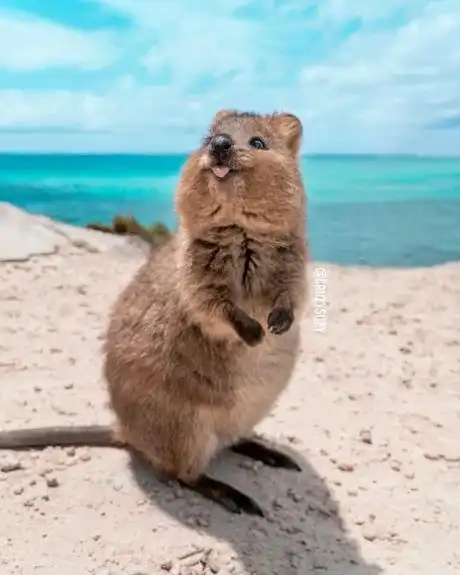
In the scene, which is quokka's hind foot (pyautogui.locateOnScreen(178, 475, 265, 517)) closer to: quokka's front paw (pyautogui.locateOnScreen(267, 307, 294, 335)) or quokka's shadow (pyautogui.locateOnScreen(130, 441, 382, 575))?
quokka's shadow (pyautogui.locateOnScreen(130, 441, 382, 575))

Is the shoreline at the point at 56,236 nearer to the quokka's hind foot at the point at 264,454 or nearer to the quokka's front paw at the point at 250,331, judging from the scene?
the quokka's hind foot at the point at 264,454

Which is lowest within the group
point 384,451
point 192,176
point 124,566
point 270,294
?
point 124,566

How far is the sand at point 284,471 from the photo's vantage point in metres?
2.53

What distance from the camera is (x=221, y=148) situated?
2.33m

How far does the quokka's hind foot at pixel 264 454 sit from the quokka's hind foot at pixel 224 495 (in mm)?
292

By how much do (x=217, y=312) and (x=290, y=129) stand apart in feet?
1.92

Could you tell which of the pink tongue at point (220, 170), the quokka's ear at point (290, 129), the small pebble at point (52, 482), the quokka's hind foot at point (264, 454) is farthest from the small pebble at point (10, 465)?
the quokka's ear at point (290, 129)

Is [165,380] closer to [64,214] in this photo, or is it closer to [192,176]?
[192,176]

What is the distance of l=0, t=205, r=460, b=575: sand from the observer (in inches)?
99.4

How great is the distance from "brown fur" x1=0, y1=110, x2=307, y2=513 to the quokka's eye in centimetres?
2

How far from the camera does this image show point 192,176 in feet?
8.06

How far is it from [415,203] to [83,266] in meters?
2.60

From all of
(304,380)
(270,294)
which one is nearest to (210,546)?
(270,294)

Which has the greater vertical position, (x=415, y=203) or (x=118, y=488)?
(x=415, y=203)
